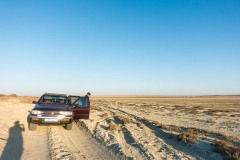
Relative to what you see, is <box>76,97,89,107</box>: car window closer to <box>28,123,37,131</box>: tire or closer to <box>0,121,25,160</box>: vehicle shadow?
<box>28,123,37,131</box>: tire

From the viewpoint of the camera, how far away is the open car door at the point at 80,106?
13.0 metres

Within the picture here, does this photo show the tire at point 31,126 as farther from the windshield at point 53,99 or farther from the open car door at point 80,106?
the open car door at point 80,106

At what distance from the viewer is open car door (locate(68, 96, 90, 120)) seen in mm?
13003

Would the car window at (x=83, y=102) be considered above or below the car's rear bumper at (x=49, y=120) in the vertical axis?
above

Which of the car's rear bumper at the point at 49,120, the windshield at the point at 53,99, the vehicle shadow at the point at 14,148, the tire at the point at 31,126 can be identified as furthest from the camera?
the windshield at the point at 53,99

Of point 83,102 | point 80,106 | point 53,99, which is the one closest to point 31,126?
point 53,99

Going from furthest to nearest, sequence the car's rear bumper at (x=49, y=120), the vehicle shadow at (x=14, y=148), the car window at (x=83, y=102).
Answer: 1. the car window at (x=83, y=102)
2. the car's rear bumper at (x=49, y=120)
3. the vehicle shadow at (x=14, y=148)

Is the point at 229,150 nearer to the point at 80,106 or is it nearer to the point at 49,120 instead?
the point at 49,120

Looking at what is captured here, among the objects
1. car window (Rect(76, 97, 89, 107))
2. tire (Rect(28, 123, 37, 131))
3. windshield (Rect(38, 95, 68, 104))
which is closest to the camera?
tire (Rect(28, 123, 37, 131))

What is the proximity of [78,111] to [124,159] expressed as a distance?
22.4ft

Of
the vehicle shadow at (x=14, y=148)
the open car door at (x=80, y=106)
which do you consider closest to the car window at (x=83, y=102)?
the open car door at (x=80, y=106)

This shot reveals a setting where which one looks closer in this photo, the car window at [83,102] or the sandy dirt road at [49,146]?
the sandy dirt road at [49,146]

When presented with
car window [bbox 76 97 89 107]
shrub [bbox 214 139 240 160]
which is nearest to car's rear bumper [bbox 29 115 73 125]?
car window [bbox 76 97 89 107]

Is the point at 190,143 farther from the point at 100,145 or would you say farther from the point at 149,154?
the point at 100,145
